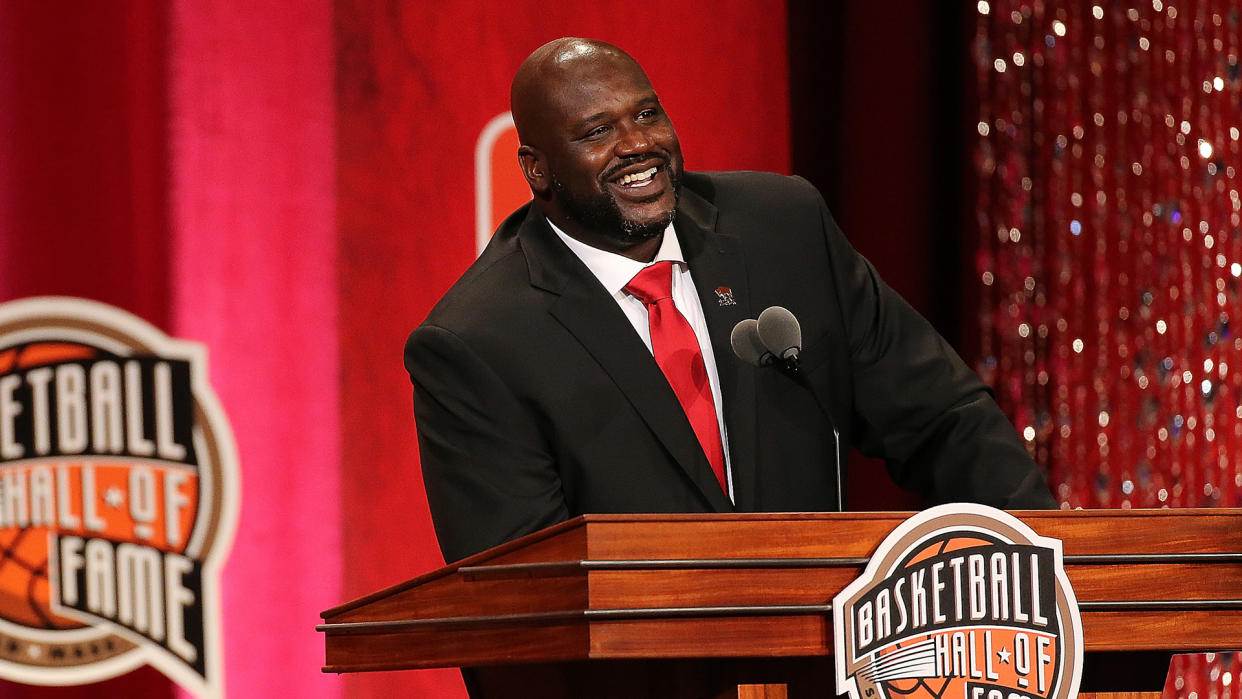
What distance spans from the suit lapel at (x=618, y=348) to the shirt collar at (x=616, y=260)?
3 centimetres

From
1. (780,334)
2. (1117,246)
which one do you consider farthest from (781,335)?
(1117,246)

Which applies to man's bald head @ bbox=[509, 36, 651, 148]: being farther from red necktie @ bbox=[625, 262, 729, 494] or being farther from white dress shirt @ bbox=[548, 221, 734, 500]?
red necktie @ bbox=[625, 262, 729, 494]

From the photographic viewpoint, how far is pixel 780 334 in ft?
5.08

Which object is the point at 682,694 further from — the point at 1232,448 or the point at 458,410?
A: the point at 1232,448

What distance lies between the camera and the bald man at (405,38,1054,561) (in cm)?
173

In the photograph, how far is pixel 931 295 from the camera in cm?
321

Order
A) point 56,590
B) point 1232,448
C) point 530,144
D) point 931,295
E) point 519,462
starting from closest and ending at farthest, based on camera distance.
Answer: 1. point 519,462
2. point 530,144
3. point 56,590
4. point 931,295
5. point 1232,448

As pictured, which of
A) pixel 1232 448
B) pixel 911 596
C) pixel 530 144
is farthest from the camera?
pixel 1232 448

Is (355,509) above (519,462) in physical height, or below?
below

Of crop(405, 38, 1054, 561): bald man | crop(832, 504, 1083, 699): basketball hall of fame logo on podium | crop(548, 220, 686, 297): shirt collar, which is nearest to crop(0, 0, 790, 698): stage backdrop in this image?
crop(405, 38, 1054, 561): bald man

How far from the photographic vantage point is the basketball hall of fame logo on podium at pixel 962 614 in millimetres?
1207

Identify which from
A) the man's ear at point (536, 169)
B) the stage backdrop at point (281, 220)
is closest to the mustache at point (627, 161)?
the man's ear at point (536, 169)

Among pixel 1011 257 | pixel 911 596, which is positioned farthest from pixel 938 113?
pixel 911 596

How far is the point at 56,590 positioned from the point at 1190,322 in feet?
7.73
